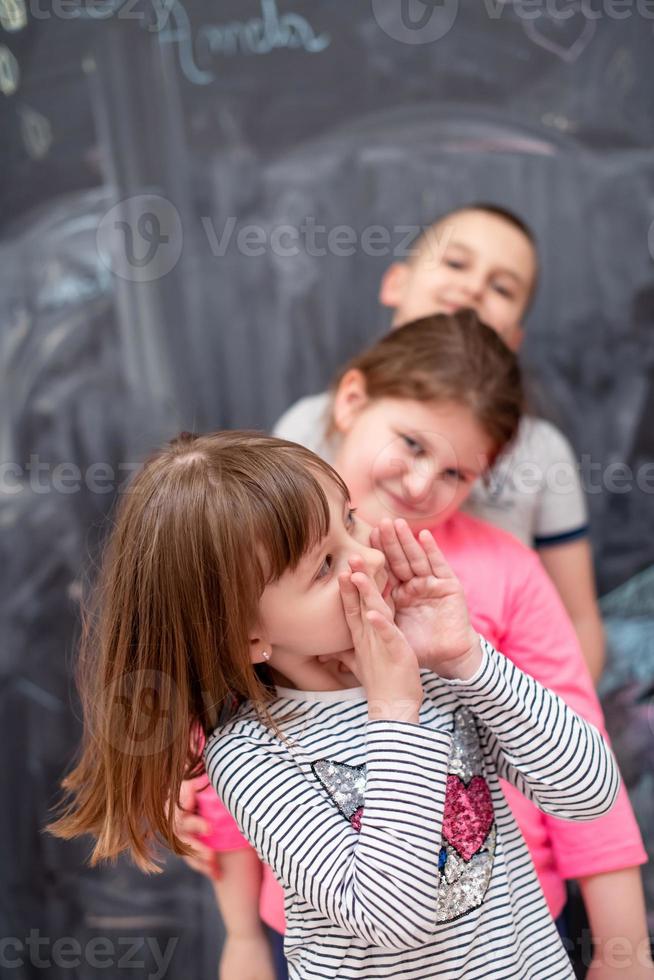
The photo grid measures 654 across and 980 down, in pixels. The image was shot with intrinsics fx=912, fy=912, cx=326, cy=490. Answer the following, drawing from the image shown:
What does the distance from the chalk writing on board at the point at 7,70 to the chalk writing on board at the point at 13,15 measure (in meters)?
0.04

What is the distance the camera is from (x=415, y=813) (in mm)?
741

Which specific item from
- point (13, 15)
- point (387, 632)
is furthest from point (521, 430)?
point (13, 15)

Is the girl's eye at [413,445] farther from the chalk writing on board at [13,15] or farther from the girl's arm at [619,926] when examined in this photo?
the chalk writing on board at [13,15]

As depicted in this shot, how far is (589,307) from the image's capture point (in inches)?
62.9

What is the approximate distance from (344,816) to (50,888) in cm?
109

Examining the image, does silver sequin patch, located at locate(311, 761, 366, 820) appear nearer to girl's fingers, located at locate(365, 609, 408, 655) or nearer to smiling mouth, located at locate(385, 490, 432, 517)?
girl's fingers, located at locate(365, 609, 408, 655)

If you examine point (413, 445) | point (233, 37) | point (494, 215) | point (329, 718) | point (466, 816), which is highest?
point (233, 37)

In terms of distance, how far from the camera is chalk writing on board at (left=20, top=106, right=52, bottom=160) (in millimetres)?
1646

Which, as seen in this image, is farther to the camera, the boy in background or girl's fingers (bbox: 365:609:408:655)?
the boy in background

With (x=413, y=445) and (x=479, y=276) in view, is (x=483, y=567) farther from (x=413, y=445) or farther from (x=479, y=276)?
(x=479, y=276)

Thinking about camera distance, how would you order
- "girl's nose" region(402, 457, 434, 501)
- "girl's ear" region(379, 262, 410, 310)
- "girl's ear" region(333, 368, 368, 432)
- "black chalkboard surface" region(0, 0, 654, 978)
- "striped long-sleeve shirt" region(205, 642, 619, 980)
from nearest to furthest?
"striped long-sleeve shirt" region(205, 642, 619, 980)
"girl's nose" region(402, 457, 434, 501)
"girl's ear" region(333, 368, 368, 432)
"girl's ear" region(379, 262, 410, 310)
"black chalkboard surface" region(0, 0, 654, 978)

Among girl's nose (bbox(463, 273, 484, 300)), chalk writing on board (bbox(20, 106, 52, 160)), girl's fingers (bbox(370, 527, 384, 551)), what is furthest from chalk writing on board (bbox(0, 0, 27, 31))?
girl's fingers (bbox(370, 527, 384, 551))

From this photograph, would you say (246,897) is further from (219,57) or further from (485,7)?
(485,7)

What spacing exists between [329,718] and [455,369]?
17.8 inches
